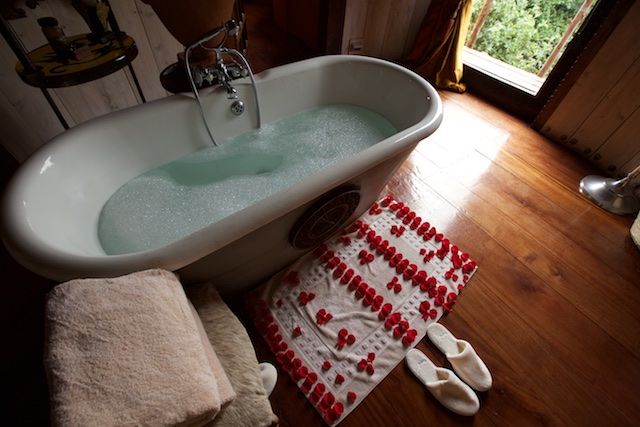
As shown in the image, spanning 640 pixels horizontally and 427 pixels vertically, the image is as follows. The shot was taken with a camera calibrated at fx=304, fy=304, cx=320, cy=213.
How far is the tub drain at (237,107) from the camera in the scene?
4.21 feet

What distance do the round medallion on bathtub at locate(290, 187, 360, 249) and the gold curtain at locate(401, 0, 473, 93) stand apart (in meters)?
1.65

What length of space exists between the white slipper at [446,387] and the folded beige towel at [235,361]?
0.55 metres

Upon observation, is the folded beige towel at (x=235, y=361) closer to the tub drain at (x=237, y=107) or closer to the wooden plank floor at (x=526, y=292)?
the wooden plank floor at (x=526, y=292)

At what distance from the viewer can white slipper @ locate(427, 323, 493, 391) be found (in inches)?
38.3

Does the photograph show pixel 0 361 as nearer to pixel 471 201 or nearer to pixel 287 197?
pixel 287 197

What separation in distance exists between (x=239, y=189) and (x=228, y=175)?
119 mm

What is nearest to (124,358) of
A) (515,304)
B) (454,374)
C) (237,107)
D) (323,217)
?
(323,217)

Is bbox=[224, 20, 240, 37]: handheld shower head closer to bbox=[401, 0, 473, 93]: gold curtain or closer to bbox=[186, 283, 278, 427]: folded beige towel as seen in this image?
bbox=[186, 283, 278, 427]: folded beige towel

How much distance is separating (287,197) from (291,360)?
574 millimetres

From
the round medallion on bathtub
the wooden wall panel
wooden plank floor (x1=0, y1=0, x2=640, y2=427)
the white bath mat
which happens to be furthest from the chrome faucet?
the wooden wall panel

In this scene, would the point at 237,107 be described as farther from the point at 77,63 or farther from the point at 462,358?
the point at 462,358

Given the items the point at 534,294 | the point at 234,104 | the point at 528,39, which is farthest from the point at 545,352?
the point at 528,39

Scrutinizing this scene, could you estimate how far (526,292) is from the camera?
1224mm

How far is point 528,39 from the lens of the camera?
221cm
